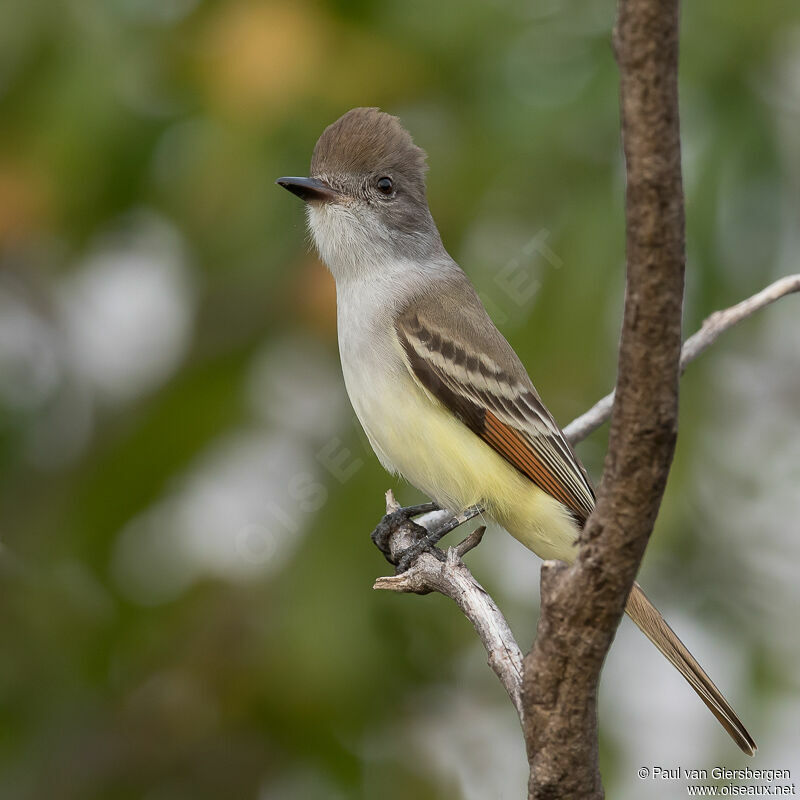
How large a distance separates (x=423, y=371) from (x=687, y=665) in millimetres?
1298

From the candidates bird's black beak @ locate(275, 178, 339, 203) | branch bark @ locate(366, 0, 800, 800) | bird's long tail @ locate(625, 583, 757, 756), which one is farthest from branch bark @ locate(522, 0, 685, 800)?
bird's black beak @ locate(275, 178, 339, 203)

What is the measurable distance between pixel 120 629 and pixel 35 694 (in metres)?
0.45

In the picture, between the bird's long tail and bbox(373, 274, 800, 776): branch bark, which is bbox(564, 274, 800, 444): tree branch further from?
the bird's long tail

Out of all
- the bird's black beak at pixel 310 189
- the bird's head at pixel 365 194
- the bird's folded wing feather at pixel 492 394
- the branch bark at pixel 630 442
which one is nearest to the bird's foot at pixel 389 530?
the bird's folded wing feather at pixel 492 394

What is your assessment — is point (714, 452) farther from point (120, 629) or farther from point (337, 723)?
point (120, 629)

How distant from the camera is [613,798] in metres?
4.12

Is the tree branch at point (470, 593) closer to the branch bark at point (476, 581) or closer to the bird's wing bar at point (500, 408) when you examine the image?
the branch bark at point (476, 581)

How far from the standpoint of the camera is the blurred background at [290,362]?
3.75 m

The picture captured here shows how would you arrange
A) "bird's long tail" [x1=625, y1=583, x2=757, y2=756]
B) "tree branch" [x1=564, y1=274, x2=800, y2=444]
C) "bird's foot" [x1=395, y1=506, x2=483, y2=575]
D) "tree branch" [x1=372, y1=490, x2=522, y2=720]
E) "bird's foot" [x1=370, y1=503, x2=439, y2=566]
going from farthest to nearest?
"bird's foot" [x1=370, y1=503, x2=439, y2=566], "bird's foot" [x1=395, y1=506, x2=483, y2=575], "tree branch" [x1=564, y1=274, x2=800, y2=444], "bird's long tail" [x1=625, y1=583, x2=757, y2=756], "tree branch" [x1=372, y1=490, x2=522, y2=720]

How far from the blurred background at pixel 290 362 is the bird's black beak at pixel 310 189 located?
92 millimetres

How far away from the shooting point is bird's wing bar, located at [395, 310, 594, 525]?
385 centimetres

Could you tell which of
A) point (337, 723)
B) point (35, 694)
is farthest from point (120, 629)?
point (337, 723)

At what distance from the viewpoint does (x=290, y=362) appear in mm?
4477

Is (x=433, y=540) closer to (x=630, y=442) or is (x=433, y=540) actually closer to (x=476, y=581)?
(x=476, y=581)
